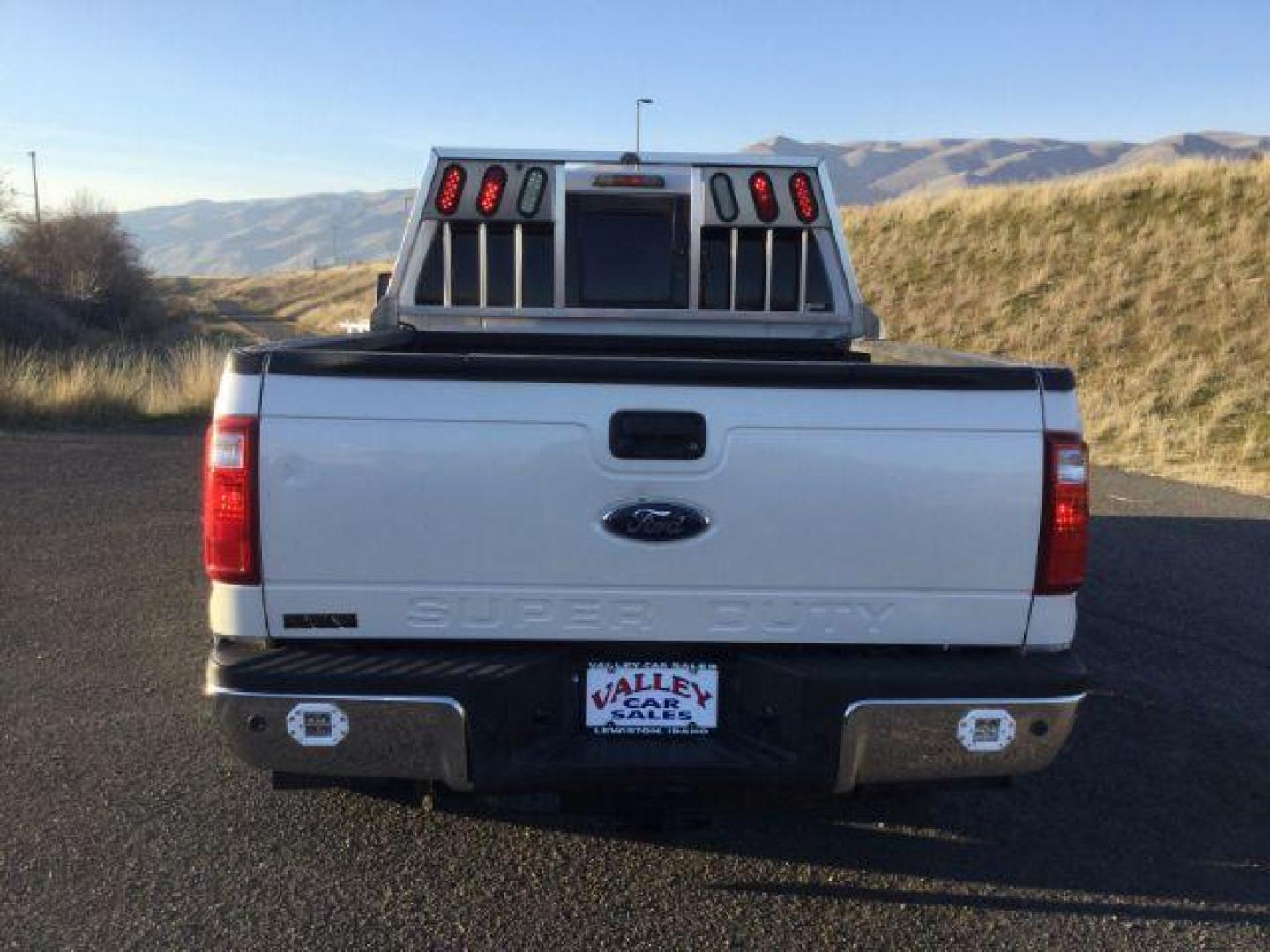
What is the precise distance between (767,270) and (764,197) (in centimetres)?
36

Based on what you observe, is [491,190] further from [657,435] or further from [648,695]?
[648,695]

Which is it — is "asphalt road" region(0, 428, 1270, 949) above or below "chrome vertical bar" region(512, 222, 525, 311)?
below

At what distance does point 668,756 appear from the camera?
2.92 metres

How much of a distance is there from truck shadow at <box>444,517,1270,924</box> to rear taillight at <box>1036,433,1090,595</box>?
3.21 feet

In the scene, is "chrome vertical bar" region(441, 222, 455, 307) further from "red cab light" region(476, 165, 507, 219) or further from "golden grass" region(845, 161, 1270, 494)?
"golden grass" region(845, 161, 1270, 494)

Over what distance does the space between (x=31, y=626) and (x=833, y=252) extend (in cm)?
449

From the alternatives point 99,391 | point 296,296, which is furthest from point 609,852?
point 296,296

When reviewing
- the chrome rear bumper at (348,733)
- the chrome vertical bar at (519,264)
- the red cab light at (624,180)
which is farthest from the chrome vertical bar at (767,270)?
the chrome rear bumper at (348,733)

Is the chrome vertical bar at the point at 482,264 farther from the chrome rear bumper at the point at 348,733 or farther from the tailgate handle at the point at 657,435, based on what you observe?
the chrome rear bumper at the point at 348,733

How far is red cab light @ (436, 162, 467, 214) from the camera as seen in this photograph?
545 centimetres

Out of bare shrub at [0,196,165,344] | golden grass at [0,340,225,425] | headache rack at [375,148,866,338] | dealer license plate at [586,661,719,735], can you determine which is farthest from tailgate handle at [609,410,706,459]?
bare shrub at [0,196,165,344]

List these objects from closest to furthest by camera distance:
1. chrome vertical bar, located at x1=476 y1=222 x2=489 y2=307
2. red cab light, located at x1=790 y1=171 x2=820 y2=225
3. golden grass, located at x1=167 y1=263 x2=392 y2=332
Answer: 1. red cab light, located at x1=790 y1=171 x2=820 y2=225
2. chrome vertical bar, located at x1=476 y1=222 x2=489 y2=307
3. golden grass, located at x1=167 y1=263 x2=392 y2=332

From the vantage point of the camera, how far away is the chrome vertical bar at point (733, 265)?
225 inches

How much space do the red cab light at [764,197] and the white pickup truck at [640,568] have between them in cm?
290
